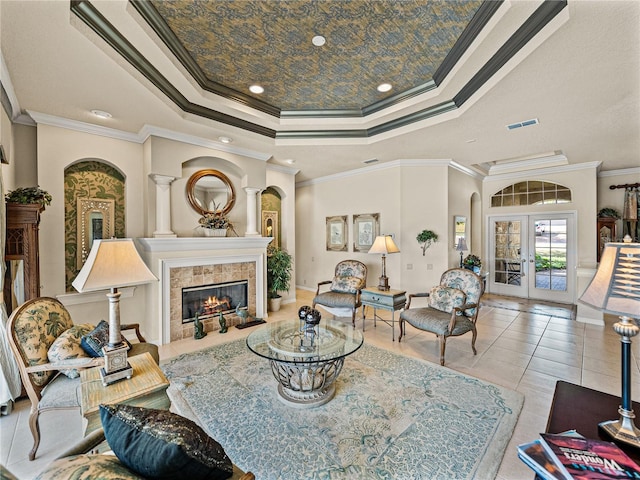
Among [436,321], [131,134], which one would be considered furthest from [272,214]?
[436,321]

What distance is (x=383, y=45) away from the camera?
2.54 m

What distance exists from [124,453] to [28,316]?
5.91 feet

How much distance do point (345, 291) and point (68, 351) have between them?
3595 millimetres

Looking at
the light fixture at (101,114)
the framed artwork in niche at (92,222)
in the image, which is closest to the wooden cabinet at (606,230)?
the light fixture at (101,114)

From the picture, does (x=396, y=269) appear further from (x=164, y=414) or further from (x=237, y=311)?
(x=164, y=414)

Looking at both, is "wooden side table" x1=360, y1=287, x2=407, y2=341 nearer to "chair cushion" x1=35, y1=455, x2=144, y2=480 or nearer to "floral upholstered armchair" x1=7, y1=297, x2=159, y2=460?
"floral upholstered armchair" x1=7, y1=297, x2=159, y2=460

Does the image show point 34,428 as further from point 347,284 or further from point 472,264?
point 472,264

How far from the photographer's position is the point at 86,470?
2.59 feet

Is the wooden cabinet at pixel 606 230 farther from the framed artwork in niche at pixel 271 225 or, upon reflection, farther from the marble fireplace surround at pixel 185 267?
the marble fireplace surround at pixel 185 267

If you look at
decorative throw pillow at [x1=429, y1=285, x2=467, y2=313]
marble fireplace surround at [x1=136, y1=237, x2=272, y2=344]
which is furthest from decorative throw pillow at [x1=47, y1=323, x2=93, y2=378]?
decorative throw pillow at [x1=429, y1=285, x2=467, y2=313]

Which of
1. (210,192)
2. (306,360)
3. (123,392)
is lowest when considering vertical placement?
(306,360)

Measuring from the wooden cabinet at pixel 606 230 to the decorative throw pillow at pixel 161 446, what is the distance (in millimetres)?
7761

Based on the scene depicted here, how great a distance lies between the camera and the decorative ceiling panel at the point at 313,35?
210cm

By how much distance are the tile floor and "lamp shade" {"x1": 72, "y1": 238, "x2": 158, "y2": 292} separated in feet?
4.22
